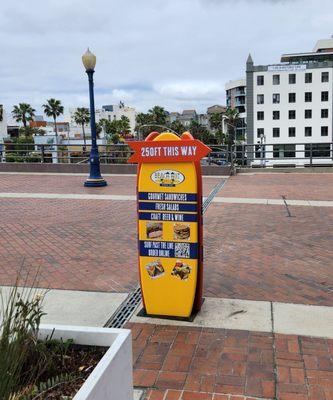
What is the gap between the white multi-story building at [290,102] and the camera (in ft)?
240

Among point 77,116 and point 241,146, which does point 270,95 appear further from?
point 241,146

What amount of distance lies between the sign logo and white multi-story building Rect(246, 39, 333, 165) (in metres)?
70.3

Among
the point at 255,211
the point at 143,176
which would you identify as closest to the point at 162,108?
the point at 255,211

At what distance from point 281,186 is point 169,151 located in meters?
10.5

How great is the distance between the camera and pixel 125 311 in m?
4.63

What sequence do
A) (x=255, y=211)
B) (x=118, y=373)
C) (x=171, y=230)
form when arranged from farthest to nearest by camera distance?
(x=255, y=211), (x=171, y=230), (x=118, y=373)

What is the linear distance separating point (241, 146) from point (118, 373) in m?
16.8

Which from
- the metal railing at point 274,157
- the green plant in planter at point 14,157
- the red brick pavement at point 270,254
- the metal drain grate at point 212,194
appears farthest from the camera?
the green plant in planter at point 14,157

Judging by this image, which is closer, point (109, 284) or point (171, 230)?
point (171, 230)

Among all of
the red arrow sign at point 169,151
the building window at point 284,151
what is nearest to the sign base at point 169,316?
the red arrow sign at point 169,151

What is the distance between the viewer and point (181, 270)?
4.32 metres

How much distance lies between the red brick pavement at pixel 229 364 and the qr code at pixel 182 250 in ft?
2.21

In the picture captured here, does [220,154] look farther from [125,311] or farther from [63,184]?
[125,311]

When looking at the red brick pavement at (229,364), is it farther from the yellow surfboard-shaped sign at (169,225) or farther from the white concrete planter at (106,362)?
the white concrete planter at (106,362)
